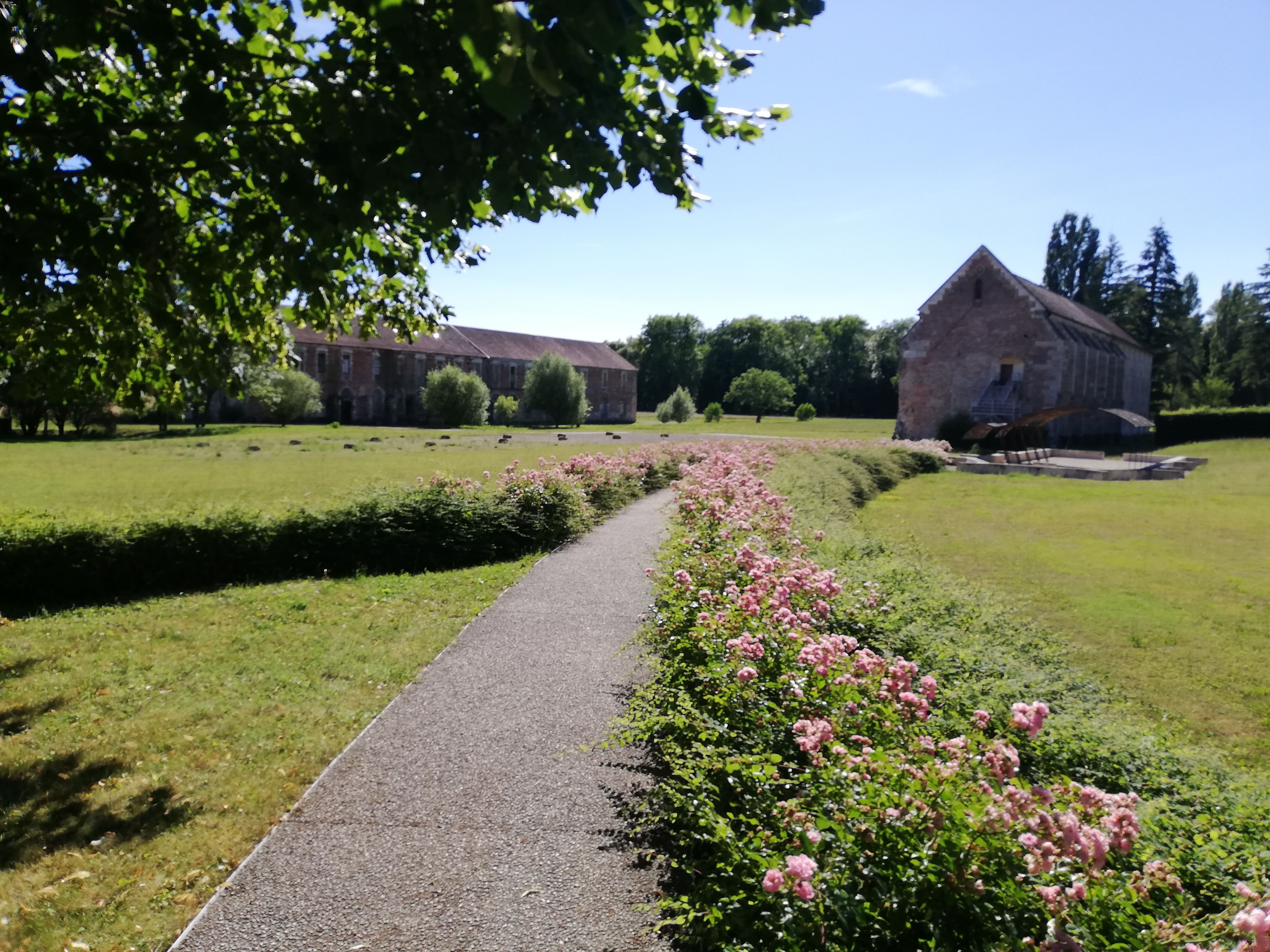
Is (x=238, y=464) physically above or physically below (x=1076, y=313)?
below

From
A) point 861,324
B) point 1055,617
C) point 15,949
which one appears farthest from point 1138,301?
point 15,949

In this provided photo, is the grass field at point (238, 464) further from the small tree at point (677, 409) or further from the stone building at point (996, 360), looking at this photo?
the small tree at point (677, 409)

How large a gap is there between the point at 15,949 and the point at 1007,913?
13.9 feet

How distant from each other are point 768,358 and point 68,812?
344ft

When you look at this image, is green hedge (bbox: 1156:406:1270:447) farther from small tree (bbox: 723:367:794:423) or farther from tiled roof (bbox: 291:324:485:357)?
tiled roof (bbox: 291:324:485:357)

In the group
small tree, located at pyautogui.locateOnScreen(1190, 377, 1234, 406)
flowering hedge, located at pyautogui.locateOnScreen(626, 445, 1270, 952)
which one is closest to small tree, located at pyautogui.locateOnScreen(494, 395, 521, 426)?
small tree, located at pyautogui.locateOnScreen(1190, 377, 1234, 406)

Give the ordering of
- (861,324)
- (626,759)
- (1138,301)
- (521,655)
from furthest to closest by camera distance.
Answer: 1. (861,324)
2. (1138,301)
3. (521,655)
4. (626,759)

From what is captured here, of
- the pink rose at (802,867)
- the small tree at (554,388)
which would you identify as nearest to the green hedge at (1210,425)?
the small tree at (554,388)

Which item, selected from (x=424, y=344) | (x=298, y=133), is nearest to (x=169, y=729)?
(x=298, y=133)

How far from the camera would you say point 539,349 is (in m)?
87.7

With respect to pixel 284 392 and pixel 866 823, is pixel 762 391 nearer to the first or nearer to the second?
pixel 284 392

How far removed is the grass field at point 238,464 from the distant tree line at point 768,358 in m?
38.5

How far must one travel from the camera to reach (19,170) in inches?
216

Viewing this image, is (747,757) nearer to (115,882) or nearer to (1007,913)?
(1007,913)
